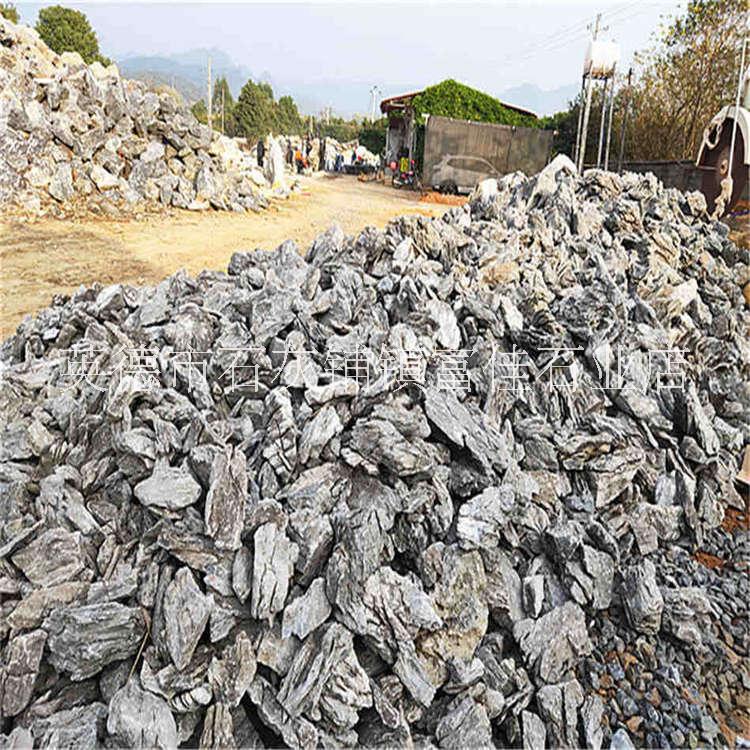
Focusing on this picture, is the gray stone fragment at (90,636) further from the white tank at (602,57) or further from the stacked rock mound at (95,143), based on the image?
the white tank at (602,57)

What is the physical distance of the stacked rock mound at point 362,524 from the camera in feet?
8.34

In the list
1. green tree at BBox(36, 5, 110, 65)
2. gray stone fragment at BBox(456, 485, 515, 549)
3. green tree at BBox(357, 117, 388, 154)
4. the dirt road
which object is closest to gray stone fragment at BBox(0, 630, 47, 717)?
gray stone fragment at BBox(456, 485, 515, 549)

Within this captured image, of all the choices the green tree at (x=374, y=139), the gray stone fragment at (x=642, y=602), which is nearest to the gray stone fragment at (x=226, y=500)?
the gray stone fragment at (x=642, y=602)

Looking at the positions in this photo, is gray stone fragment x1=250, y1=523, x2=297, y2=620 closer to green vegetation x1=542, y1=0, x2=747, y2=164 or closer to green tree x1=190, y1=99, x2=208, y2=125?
green vegetation x1=542, y1=0, x2=747, y2=164

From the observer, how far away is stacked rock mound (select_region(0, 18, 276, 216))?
480 inches

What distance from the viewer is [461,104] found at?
22.3 metres

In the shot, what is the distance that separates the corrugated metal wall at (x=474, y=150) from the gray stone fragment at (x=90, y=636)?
18.7 m

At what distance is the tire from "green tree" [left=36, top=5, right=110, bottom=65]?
24.9 meters

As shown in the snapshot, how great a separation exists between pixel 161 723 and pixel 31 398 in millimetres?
2478

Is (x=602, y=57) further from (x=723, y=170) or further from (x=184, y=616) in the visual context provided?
(x=184, y=616)

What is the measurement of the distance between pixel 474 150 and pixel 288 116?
3744 cm

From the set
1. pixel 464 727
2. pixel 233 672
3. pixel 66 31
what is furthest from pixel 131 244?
pixel 66 31

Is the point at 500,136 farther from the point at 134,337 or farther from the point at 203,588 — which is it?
the point at 203,588

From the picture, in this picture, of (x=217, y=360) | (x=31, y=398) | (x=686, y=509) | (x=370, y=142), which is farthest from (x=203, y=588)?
(x=370, y=142)
